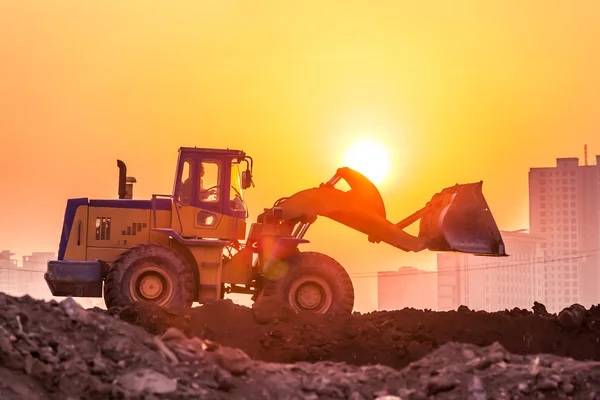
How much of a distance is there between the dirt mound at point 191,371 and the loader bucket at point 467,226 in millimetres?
6405

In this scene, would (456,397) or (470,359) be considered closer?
(456,397)

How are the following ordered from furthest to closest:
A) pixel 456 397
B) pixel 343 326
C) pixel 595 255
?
pixel 595 255 → pixel 343 326 → pixel 456 397

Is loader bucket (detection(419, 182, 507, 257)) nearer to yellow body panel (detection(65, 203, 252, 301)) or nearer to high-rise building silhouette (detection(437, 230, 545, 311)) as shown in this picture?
yellow body panel (detection(65, 203, 252, 301))

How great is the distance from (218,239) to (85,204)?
9.34 ft

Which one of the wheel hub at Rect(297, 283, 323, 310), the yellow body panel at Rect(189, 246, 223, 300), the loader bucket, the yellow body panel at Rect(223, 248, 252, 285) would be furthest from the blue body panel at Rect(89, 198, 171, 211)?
the loader bucket

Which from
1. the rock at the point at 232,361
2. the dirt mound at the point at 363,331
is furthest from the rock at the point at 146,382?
the dirt mound at the point at 363,331

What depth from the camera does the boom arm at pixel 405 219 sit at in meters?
19.9

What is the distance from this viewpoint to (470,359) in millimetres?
13172

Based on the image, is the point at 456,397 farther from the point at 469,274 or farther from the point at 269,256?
the point at 469,274

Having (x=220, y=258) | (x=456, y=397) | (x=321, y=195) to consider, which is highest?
(x=321, y=195)

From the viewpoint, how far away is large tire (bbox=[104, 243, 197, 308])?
739 inches

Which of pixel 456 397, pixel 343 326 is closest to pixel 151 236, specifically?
pixel 343 326

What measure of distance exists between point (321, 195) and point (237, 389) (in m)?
8.68

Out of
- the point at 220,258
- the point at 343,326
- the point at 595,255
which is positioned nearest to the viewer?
the point at 343,326
